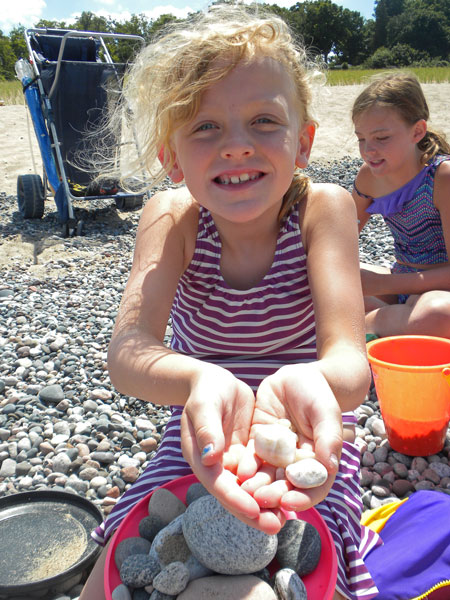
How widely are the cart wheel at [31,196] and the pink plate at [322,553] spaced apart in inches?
208

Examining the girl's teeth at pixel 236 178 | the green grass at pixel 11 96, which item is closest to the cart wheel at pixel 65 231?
the girl's teeth at pixel 236 178

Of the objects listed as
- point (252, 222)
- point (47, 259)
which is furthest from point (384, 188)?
point (47, 259)

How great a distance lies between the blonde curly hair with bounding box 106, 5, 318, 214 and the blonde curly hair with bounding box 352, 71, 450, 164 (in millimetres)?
1258

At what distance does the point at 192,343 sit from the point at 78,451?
2.64 ft

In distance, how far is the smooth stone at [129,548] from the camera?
120cm

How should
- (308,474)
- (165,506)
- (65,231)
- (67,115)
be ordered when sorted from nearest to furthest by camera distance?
(308,474)
(165,506)
(67,115)
(65,231)

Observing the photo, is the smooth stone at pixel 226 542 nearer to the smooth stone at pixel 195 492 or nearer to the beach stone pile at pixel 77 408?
the smooth stone at pixel 195 492

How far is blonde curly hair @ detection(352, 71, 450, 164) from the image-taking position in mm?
2984

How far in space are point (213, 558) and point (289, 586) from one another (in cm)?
16

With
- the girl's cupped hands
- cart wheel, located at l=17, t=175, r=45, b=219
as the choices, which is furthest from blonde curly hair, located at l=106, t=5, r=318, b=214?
cart wheel, located at l=17, t=175, r=45, b=219

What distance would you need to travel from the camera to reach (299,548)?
1.17 m

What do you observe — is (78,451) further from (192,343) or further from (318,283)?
(318,283)

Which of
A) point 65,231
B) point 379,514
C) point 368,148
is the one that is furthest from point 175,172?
point 65,231

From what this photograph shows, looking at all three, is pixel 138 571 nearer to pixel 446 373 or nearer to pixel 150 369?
pixel 150 369
